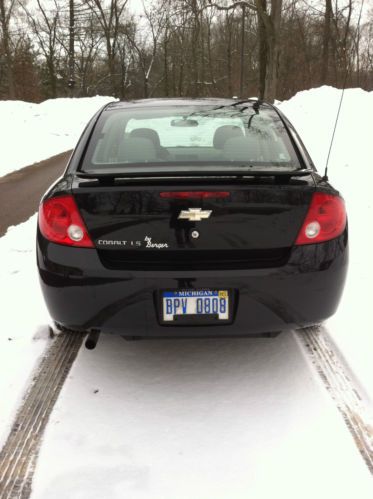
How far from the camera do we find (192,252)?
259cm

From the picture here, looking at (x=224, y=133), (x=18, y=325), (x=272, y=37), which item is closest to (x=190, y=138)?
(x=224, y=133)

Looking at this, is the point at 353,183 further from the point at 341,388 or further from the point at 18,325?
the point at 18,325

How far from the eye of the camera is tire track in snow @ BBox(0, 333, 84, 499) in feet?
7.14

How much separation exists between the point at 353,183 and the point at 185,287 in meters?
6.26

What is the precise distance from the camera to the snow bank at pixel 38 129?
46.6 ft

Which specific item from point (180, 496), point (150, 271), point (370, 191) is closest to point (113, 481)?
point (180, 496)

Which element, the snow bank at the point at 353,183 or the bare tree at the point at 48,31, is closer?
the snow bank at the point at 353,183

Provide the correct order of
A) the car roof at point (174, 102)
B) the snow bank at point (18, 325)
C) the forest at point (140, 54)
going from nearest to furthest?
the snow bank at point (18, 325) < the car roof at point (174, 102) < the forest at point (140, 54)

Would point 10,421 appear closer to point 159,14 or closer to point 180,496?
point 180,496

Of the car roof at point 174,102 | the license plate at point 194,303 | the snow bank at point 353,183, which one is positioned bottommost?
the snow bank at point 353,183

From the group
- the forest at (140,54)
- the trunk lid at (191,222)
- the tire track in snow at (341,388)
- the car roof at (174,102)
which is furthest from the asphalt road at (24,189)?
the forest at (140,54)

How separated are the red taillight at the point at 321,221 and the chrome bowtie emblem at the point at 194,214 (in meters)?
0.49

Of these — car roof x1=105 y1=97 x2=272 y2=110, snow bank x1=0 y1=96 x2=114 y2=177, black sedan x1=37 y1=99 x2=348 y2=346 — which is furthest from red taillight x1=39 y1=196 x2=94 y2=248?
snow bank x1=0 y1=96 x2=114 y2=177

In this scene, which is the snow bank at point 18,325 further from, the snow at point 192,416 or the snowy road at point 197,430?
the snowy road at point 197,430
